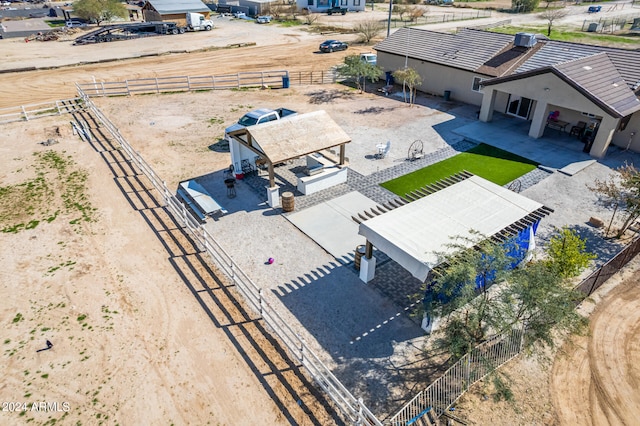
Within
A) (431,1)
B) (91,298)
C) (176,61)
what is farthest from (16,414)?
(431,1)

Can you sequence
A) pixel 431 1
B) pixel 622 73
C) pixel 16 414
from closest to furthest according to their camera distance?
pixel 16 414, pixel 622 73, pixel 431 1

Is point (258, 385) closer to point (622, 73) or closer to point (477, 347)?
point (477, 347)

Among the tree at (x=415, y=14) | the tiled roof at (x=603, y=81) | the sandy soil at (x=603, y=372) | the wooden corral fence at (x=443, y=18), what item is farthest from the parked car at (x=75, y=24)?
the sandy soil at (x=603, y=372)

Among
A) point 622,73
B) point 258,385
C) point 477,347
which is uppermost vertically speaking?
point 622,73

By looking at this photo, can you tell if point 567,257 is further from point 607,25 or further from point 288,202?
point 607,25

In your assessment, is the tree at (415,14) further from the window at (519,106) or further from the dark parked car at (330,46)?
the window at (519,106)

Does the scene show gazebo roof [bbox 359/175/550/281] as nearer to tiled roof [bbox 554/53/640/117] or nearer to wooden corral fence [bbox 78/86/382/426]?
wooden corral fence [bbox 78/86/382/426]

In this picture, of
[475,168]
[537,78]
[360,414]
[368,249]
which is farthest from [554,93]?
[360,414]

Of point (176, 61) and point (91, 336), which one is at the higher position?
point (176, 61)
